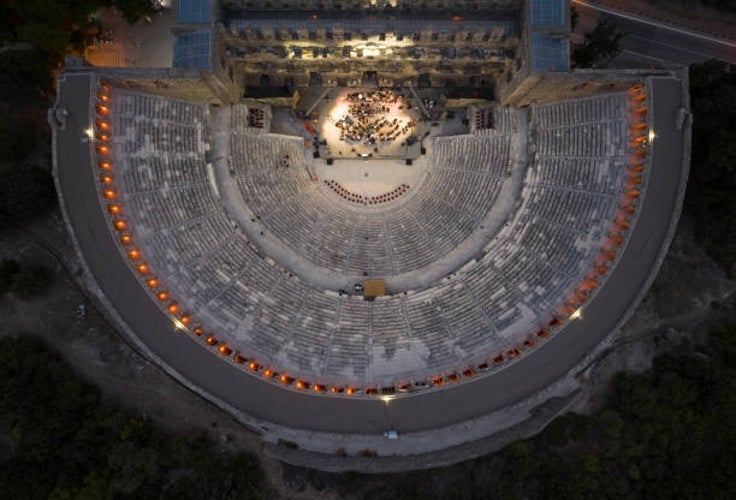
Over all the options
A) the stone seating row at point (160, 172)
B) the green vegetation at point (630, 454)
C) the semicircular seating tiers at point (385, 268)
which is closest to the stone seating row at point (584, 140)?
the semicircular seating tiers at point (385, 268)

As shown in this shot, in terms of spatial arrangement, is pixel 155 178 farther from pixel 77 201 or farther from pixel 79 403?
pixel 79 403

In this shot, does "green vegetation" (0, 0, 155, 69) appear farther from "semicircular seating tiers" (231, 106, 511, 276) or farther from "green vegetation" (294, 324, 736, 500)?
"green vegetation" (294, 324, 736, 500)

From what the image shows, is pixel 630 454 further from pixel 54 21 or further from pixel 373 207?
pixel 54 21

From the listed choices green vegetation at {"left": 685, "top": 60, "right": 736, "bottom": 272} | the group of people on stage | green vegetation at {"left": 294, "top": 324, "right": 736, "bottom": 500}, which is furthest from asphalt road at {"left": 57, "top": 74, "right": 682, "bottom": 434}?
the group of people on stage

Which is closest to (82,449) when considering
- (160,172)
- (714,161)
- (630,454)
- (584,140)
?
(160,172)

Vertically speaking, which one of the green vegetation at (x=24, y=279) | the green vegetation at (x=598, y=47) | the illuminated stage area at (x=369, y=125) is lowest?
the green vegetation at (x=24, y=279)

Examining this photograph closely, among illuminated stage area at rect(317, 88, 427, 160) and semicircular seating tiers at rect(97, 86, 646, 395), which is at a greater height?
illuminated stage area at rect(317, 88, 427, 160)

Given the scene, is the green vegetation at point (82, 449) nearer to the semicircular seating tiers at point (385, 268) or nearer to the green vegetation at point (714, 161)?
the semicircular seating tiers at point (385, 268)
